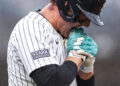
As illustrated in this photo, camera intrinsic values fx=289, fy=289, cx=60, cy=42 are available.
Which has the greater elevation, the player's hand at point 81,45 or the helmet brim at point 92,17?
the helmet brim at point 92,17

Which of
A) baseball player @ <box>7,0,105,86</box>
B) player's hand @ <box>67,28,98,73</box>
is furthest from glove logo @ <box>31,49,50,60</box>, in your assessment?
player's hand @ <box>67,28,98,73</box>

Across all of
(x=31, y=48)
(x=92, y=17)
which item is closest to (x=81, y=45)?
(x=92, y=17)

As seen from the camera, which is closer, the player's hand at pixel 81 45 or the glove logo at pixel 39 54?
the glove logo at pixel 39 54

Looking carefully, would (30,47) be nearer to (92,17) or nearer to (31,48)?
(31,48)

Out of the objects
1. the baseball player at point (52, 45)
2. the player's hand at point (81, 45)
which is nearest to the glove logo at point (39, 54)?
the baseball player at point (52, 45)

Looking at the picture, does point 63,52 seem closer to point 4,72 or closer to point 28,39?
point 28,39

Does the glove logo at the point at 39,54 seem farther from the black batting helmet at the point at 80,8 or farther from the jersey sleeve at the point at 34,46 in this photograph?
the black batting helmet at the point at 80,8

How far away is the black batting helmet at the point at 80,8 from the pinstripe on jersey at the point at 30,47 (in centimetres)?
9

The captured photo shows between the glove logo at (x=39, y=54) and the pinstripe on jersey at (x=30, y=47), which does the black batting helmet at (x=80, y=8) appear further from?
the glove logo at (x=39, y=54)

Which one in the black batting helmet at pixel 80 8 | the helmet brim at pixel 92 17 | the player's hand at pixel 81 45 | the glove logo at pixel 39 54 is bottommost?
the player's hand at pixel 81 45

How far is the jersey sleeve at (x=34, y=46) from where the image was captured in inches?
42.4

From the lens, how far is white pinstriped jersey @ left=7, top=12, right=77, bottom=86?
1079 millimetres

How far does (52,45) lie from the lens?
1.15 meters

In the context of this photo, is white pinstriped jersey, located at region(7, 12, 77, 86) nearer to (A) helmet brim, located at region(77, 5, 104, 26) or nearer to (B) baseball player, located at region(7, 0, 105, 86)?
(B) baseball player, located at region(7, 0, 105, 86)
